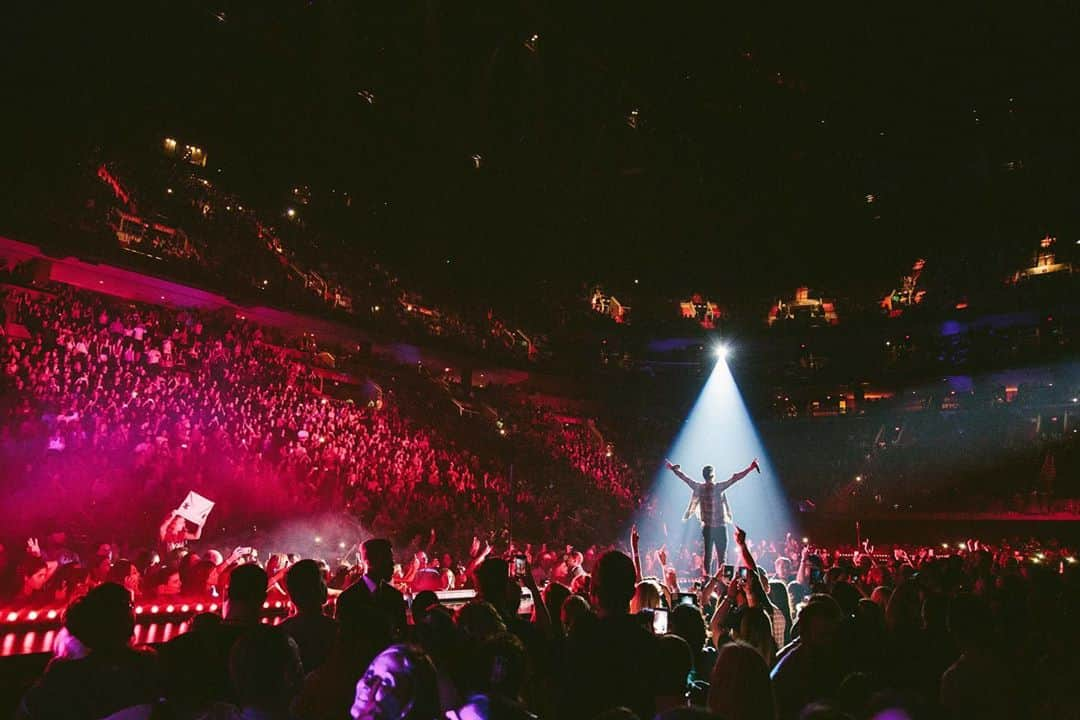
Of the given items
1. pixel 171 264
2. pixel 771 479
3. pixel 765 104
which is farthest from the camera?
pixel 771 479

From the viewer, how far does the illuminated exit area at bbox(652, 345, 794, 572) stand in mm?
29422

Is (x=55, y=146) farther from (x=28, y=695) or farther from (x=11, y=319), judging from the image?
(x=28, y=695)

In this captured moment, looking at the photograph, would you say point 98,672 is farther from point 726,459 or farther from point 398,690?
point 726,459

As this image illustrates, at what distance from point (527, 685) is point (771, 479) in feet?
103

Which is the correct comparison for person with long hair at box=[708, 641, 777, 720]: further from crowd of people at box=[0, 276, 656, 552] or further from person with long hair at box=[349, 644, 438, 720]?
crowd of people at box=[0, 276, 656, 552]

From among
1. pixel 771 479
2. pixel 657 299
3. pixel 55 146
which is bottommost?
pixel 771 479

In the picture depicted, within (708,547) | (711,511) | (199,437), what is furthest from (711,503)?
(199,437)

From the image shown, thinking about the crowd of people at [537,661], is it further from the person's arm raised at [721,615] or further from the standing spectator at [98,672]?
the person's arm raised at [721,615]

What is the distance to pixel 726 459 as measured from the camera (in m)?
35.6

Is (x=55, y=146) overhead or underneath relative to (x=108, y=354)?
overhead

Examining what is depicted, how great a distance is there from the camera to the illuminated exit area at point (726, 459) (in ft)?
96.5

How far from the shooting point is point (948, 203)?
103 feet

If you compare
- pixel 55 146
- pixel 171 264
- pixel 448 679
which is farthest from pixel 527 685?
pixel 55 146

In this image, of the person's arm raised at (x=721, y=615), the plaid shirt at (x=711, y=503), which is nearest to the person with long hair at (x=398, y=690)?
the person's arm raised at (x=721, y=615)
